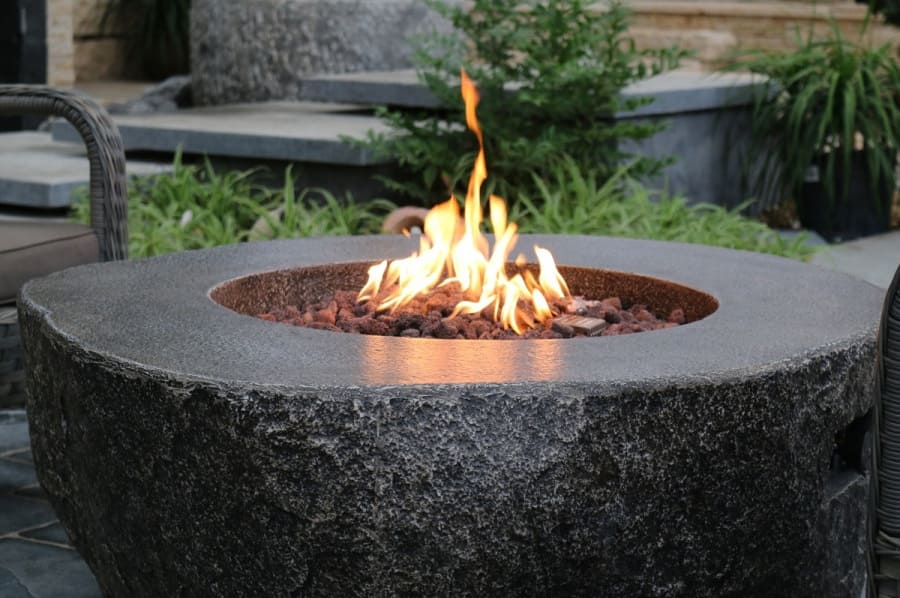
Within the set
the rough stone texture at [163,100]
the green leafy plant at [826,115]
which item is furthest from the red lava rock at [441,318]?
the rough stone texture at [163,100]

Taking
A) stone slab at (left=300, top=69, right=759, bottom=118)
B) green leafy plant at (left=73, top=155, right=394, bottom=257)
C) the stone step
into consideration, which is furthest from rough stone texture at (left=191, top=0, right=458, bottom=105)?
green leafy plant at (left=73, top=155, right=394, bottom=257)

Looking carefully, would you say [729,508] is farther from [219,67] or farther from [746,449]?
[219,67]

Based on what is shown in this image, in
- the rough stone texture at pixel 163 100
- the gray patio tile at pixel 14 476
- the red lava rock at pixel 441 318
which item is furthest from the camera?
the rough stone texture at pixel 163 100

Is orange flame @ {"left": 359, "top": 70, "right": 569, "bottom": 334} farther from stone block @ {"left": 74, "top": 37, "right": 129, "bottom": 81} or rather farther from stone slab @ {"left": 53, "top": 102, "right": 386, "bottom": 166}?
stone block @ {"left": 74, "top": 37, "right": 129, "bottom": 81}

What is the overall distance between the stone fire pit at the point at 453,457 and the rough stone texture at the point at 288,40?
4.48 m

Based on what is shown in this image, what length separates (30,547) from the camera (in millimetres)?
2742

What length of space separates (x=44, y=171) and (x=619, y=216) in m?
2.23

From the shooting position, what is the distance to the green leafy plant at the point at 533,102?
499cm

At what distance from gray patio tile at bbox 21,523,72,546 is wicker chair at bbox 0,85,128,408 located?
16.1 inches

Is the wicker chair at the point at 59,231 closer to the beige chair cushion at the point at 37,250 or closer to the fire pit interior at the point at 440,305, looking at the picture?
the beige chair cushion at the point at 37,250

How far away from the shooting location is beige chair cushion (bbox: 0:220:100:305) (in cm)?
292

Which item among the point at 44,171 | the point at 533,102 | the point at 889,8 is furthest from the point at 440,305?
the point at 889,8

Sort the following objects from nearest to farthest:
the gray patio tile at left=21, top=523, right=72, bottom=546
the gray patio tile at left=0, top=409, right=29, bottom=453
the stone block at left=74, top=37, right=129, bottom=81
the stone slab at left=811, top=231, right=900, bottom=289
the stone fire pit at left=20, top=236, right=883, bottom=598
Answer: the stone fire pit at left=20, top=236, right=883, bottom=598
the gray patio tile at left=21, top=523, right=72, bottom=546
the gray patio tile at left=0, top=409, right=29, bottom=453
the stone slab at left=811, top=231, right=900, bottom=289
the stone block at left=74, top=37, right=129, bottom=81

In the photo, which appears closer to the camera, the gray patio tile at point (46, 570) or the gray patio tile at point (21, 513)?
the gray patio tile at point (46, 570)
